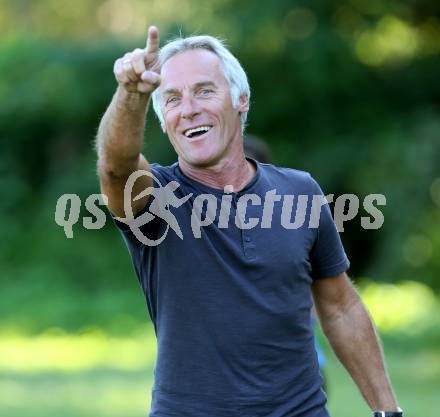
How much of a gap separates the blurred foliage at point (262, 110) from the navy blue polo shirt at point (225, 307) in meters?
13.2

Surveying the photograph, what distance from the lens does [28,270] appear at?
1855cm

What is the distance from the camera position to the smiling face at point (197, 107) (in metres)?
3.80

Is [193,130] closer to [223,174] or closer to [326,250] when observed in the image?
[223,174]

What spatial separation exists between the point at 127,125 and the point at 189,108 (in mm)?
439

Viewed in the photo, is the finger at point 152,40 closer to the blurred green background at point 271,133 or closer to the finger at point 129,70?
the finger at point 129,70

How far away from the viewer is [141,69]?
326 centimetres

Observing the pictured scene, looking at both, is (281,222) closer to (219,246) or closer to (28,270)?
(219,246)

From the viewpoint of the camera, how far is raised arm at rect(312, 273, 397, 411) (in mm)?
4152

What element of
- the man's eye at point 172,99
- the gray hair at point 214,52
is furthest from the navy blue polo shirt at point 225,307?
the gray hair at point 214,52

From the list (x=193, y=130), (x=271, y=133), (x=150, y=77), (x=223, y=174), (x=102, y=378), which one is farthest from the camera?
(x=271, y=133)

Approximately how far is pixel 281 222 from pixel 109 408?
658 cm

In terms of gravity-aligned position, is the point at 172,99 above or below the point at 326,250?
above

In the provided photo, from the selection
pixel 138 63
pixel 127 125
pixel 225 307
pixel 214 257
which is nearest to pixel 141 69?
pixel 138 63

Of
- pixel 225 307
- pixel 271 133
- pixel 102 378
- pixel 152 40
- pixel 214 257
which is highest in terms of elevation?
pixel 271 133
